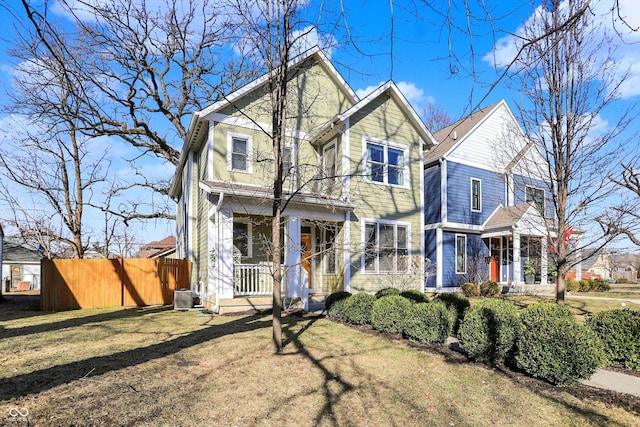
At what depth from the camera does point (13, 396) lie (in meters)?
4.12

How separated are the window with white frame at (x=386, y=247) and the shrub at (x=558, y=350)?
7.51 meters

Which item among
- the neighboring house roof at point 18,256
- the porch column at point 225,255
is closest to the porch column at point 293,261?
the porch column at point 225,255

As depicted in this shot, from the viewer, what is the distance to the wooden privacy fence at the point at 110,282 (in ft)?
42.2

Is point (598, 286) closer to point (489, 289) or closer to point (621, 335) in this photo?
point (489, 289)

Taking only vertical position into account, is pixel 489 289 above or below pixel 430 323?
below

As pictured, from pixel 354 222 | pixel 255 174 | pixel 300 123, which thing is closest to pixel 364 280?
pixel 354 222

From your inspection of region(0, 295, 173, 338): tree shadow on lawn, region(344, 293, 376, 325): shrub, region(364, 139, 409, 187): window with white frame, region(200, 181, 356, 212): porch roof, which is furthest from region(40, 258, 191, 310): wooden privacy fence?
→ region(344, 293, 376, 325): shrub

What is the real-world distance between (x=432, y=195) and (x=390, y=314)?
33.8ft

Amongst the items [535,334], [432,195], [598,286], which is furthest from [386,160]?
[598,286]

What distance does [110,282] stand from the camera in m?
13.6

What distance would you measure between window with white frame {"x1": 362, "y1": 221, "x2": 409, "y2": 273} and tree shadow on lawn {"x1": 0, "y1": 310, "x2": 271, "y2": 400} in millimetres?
5660

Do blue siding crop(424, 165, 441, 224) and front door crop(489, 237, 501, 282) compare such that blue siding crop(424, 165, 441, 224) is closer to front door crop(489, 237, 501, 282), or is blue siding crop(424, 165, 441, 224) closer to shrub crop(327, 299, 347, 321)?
front door crop(489, 237, 501, 282)

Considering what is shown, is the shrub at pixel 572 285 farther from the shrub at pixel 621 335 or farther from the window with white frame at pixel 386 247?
the shrub at pixel 621 335

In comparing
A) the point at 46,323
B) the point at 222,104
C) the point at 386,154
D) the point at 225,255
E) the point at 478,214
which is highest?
the point at 222,104
